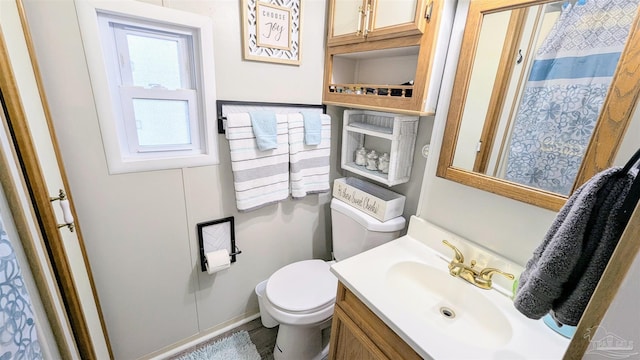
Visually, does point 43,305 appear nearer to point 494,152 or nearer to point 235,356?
point 235,356

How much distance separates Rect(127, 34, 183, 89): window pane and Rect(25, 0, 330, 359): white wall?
0.65ft

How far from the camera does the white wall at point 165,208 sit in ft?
3.26

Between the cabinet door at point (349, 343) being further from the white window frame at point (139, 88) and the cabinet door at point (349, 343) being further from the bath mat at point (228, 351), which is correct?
the white window frame at point (139, 88)

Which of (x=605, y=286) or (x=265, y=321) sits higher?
(x=605, y=286)

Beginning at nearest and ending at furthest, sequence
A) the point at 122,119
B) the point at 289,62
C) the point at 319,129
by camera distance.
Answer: the point at 122,119
the point at 289,62
the point at 319,129

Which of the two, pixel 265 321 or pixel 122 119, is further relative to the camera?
pixel 265 321


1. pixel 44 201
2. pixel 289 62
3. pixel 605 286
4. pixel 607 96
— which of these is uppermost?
pixel 289 62

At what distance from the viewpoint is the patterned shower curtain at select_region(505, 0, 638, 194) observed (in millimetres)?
717

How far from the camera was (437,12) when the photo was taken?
0.99 meters

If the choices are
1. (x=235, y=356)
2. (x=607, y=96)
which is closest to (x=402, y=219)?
(x=607, y=96)

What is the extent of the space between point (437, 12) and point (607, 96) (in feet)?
1.95

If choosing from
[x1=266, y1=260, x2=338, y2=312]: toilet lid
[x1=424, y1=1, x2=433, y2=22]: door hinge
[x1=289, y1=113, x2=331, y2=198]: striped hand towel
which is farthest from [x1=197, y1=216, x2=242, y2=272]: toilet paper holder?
[x1=424, y1=1, x2=433, y2=22]: door hinge

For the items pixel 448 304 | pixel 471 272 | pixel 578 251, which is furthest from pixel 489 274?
pixel 578 251

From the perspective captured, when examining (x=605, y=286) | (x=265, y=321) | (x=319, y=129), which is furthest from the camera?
(x=265, y=321)
